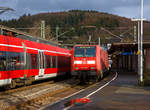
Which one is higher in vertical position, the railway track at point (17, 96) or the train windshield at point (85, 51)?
the train windshield at point (85, 51)

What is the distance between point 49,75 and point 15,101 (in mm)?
11244

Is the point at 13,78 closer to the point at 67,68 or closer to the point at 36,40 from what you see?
the point at 36,40

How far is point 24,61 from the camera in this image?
1858 cm

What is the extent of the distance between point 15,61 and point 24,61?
4.95 feet

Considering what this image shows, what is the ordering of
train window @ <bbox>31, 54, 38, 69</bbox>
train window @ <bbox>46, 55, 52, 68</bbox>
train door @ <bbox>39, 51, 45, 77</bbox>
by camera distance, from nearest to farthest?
1. train window @ <bbox>31, 54, 38, 69</bbox>
2. train door @ <bbox>39, 51, 45, 77</bbox>
3. train window @ <bbox>46, 55, 52, 68</bbox>

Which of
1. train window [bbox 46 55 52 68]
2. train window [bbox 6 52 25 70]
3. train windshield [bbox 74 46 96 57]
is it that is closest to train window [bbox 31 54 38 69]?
train window [bbox 6 52 25 70]

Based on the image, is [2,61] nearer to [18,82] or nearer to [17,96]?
[17,96]

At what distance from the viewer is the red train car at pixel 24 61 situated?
15.8 meters

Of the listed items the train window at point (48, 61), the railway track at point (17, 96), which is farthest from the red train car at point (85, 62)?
the railway track at point (17, 96)

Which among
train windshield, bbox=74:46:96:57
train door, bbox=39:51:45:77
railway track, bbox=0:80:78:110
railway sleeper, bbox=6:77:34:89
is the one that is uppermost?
train windshield, bbox=74:46:96:57

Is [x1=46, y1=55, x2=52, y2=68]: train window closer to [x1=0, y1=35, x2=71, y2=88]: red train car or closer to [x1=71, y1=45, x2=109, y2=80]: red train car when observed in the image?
[x1=0, y1=35, x2=71, y2=88]: red train car

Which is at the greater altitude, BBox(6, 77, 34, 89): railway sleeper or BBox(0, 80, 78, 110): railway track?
BBox(6, 77, 34, 89): railway sleeper

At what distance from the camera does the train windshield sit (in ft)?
76.5

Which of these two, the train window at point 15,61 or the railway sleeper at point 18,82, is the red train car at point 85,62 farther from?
the train window at point 15,61
